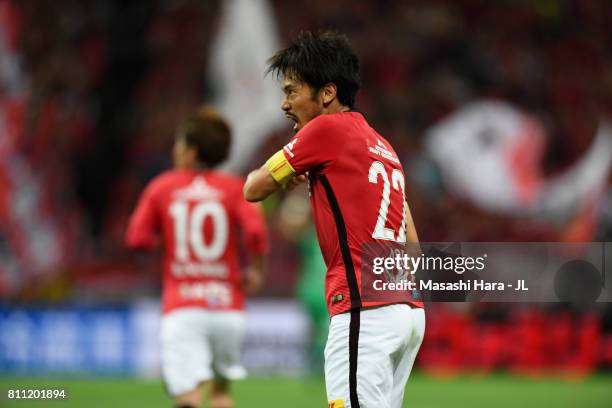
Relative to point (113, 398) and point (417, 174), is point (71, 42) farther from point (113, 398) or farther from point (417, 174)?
point (113, 398)

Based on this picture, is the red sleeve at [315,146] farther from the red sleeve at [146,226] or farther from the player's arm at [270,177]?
the red sleeve at [146,226]

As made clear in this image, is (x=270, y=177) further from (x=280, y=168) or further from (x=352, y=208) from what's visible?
(x=352, y=208)

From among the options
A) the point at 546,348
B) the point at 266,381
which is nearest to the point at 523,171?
the point at 546,348

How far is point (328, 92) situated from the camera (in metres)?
4.51

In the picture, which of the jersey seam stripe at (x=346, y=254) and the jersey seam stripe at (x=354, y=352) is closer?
the jersey seam stripe at (x=354, y=352)

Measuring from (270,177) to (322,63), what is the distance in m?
0.52

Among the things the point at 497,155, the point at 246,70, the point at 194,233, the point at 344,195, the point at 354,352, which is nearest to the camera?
the point at 354,352

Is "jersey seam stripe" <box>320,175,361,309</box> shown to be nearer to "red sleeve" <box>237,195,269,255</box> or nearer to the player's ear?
the player's ear

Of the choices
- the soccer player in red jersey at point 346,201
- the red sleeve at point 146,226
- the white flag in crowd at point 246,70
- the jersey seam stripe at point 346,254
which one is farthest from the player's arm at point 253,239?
the white flag in crowd at point 246,70

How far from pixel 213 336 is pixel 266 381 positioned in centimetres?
654

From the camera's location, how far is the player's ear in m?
4.50

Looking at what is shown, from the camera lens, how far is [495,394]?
38.0 feet

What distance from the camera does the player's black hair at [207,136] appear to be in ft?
22.7

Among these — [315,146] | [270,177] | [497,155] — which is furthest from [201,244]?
[497,155]
